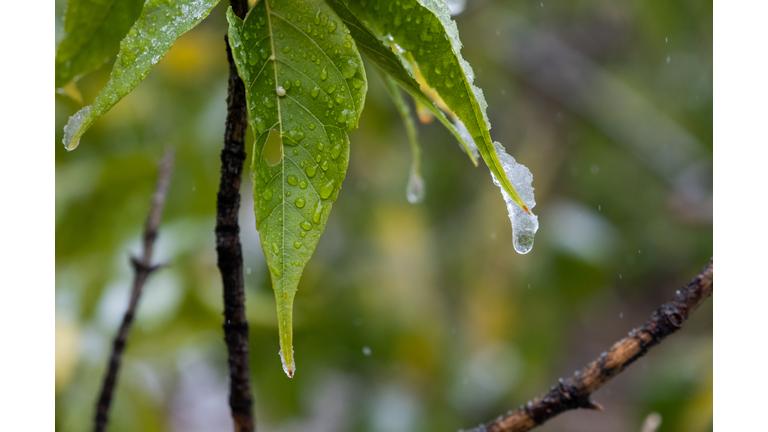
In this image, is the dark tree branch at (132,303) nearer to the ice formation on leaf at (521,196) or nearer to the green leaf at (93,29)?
the green leaf at (93,29)

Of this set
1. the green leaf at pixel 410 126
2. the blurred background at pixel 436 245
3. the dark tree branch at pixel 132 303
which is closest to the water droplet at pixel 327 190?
the green leaf at pixel 410 126

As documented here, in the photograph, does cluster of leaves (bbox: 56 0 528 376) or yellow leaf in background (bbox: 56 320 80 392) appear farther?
yellow leaf in background (bbox: 56 320 80 392)

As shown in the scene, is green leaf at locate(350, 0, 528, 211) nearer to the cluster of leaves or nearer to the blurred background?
the cluster of leaves

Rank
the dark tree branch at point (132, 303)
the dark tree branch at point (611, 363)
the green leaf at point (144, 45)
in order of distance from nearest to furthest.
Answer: the green leaf at point (144, 45), the dark tree branch at point (611, 363), the dark tree branch at point (132, 303)

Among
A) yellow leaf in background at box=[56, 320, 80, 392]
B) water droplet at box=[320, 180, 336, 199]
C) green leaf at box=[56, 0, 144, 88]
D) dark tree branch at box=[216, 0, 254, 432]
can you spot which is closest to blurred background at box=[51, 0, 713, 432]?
yellow leaf in background at box=[56, 320, 80, 392]

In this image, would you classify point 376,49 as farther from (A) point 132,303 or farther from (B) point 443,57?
(A) point 132,303

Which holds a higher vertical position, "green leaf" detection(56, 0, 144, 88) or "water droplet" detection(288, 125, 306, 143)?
"water droplet" detection(288, 125, 306, 143)
